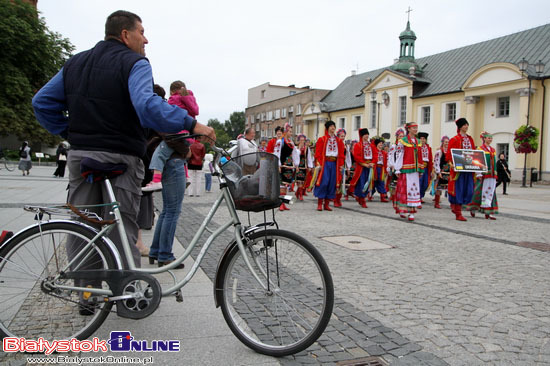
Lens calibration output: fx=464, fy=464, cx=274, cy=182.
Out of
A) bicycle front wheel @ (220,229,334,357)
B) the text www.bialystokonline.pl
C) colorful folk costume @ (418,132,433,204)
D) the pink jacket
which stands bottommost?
the text www.bialystokonline.pl

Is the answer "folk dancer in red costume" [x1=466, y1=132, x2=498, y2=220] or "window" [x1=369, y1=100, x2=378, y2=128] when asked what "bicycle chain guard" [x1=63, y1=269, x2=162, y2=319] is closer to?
"folk dancer in red costume" [x1=466, y1=132, x2=498, y2=220]

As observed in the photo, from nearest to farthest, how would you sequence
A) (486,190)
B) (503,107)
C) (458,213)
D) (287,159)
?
1. (458,213)
2. (486,190)
3. (287,159)
4. (503,107)

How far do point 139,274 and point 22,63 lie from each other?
42.4m

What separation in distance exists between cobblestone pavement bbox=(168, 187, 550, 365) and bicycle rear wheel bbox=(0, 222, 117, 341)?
93 cm

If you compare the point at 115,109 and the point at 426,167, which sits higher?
the point at 115,109

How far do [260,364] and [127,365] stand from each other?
0.79 meters

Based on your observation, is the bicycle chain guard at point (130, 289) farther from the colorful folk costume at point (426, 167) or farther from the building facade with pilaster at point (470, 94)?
the building facade with pilaster at point (470, 94)

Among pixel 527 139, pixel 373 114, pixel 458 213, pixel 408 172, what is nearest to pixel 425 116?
pixel 373 114

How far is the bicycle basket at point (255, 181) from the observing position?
280 cm

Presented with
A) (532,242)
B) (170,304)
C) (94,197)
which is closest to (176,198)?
(170,304)

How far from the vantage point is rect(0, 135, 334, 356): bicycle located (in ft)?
9.25

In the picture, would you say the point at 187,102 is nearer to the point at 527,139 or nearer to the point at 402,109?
the point at 527,139

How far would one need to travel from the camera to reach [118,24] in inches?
126

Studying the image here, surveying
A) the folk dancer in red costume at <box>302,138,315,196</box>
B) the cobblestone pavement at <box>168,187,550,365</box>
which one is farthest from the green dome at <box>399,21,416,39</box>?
the cobblestone pavement at <box>168,187,550,365</box>
